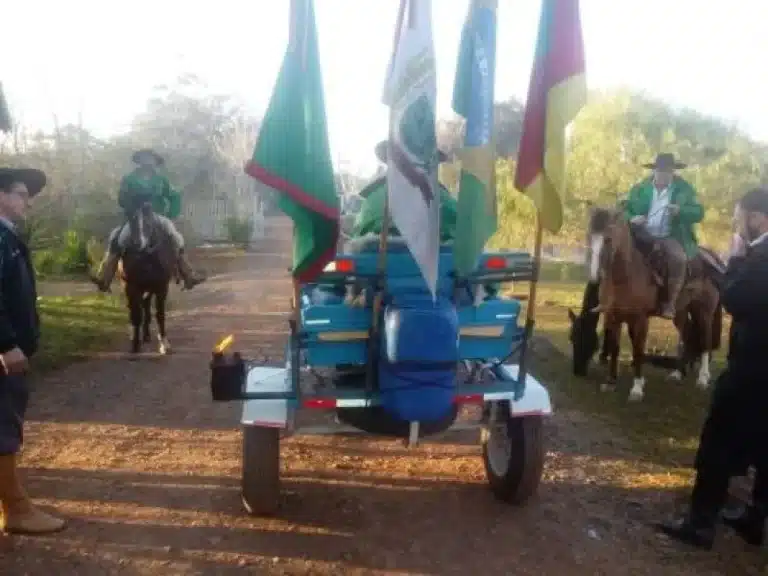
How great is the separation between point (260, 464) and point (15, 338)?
5.58 ft

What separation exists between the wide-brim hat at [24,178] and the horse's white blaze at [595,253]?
577cm

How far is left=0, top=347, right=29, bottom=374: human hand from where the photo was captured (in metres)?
4.32

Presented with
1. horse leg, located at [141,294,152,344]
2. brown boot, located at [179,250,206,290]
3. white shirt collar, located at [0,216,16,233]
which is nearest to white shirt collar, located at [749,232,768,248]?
white shirt collar, located at [0,216,16,233]

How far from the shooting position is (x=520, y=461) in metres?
5.26

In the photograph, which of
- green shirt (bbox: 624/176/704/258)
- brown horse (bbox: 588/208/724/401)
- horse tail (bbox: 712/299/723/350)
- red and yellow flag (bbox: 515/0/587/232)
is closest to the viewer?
red and yellow flag (bbox: 515/0/587/232)

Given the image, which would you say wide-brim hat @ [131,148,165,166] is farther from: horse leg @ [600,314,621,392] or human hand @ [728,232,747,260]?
human hand @ [728,232,747,260]

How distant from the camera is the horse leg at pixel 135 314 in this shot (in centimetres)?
1091

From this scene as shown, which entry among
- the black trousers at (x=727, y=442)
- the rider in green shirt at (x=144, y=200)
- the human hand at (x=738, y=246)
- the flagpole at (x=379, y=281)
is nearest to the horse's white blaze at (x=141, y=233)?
the rider in green shirt at (x=144, y=200)

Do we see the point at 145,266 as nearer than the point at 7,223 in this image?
No

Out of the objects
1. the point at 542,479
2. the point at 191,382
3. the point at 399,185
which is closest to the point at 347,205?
the point at 191,382

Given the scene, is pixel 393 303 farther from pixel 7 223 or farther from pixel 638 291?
pixel 638 291

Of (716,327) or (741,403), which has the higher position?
(741,403)

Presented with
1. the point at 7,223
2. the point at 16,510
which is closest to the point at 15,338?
the point at 7,223

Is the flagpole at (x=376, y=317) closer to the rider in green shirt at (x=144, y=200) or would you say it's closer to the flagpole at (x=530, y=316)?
the flagpole at (x=530, y=316)
